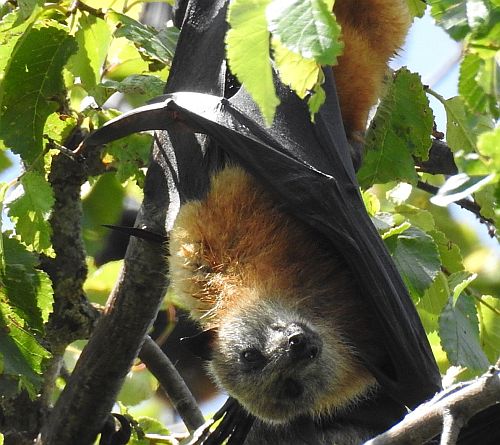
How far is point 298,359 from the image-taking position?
4.49 m

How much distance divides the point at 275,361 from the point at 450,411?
2257 mm

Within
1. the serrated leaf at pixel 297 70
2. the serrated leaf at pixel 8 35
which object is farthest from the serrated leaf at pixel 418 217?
the serrated leaf at pixel 297 70

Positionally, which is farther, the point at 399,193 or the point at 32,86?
the point at 399,193

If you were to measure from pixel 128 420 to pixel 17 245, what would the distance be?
139cm

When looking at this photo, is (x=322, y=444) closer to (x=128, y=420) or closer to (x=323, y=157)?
(x=128, y=420)

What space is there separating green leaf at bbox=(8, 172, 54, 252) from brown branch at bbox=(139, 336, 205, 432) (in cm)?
137

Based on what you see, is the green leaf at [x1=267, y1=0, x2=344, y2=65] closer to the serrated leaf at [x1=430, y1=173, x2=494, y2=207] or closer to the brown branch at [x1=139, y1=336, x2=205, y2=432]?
the serrated leaf at [x1=430, y1=173, x2=494, y2=207]

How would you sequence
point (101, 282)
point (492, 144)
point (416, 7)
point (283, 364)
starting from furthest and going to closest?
point (101, 282) < point (283, 364) < point (416, 7) < point (492, 144)

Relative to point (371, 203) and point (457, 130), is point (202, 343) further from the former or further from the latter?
point (457, 130)

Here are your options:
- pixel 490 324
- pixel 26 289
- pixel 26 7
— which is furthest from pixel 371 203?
pixel 26 7

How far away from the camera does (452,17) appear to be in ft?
7.29

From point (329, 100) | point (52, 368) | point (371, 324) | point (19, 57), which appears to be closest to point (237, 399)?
point (371, 324)

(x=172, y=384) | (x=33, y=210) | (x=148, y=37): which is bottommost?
(x=172, y=384)

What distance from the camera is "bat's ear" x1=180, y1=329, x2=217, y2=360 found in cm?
466
